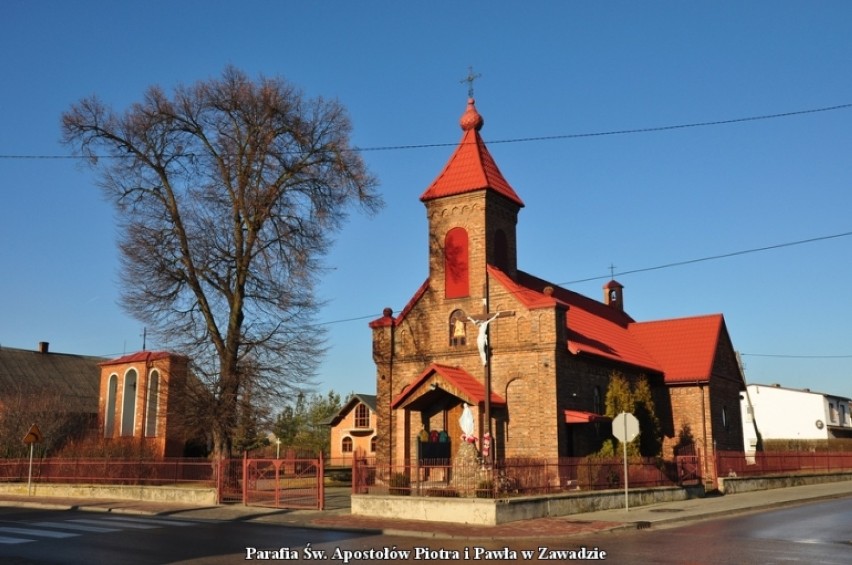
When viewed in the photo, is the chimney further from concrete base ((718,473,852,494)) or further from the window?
the window

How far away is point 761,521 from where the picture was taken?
18406 mm

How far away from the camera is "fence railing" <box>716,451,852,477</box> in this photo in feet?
94.8

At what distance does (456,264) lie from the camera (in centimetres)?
3006

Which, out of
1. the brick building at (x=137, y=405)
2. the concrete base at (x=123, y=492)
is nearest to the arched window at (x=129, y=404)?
the brick building at (x=137, y=405)

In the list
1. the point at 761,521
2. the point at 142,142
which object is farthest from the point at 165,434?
the point at 761,521

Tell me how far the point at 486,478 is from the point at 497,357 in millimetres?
9082

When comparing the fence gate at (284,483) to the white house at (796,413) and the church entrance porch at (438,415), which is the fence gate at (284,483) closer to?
the church entrance porch at (438,415)

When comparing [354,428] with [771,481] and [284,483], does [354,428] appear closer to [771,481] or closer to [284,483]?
[771,481]

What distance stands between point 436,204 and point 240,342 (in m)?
9.26

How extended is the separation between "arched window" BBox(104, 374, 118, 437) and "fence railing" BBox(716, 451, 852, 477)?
29.1 meters

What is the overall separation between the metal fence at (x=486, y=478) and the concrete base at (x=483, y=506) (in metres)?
0.69

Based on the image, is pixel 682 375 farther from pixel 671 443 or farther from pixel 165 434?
pixel 165 434

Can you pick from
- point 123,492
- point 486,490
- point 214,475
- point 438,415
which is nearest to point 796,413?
point 438,415

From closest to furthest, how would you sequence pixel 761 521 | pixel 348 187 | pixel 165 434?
pixel 761 521
pixel 348 187
pixel 165 434
